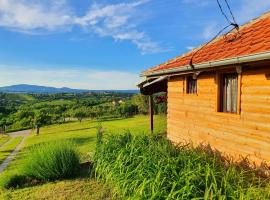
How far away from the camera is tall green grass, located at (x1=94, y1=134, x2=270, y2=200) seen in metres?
5.23

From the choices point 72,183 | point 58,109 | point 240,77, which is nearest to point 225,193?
point 240,77

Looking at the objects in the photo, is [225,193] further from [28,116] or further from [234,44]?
[28,116]

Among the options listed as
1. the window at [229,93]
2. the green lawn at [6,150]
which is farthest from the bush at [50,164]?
the green lawn at [6,150]

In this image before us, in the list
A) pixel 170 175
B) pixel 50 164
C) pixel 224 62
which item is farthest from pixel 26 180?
pixel 224 62

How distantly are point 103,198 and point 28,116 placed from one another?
6721 cm

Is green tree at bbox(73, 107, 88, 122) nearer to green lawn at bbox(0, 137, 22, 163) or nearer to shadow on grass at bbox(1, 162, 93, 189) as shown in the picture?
green lawn at bbox(0, 137, 22, 163)

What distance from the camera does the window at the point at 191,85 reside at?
10.3m

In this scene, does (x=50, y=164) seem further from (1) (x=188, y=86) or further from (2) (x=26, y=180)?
(1) (x=188, y=86)

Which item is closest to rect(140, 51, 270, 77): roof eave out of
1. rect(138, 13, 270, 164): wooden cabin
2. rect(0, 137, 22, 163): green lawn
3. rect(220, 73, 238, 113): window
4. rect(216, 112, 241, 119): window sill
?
rect(138, 13, 270, 164): wooden cabin

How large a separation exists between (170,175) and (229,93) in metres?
3.27

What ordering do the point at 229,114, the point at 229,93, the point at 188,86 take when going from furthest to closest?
1. the point at 188,86
2. the point at 229,93
3. the point at 229,114

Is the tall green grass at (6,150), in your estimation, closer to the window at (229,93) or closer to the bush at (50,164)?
the bush at (50,164)

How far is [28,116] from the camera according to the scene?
71750 mm

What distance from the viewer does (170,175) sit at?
615 centimetres
